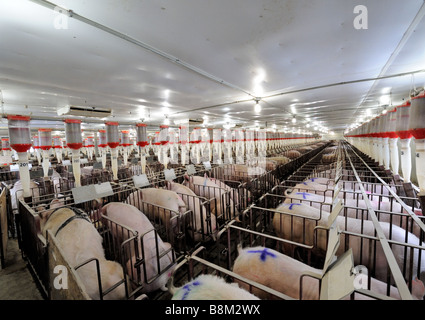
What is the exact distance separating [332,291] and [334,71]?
10.9 ft

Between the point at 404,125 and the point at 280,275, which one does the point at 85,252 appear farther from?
the point at 404,125

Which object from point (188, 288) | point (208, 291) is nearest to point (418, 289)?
point (208, 291)

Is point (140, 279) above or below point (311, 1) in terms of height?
below

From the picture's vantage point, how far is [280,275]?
5.74 ft

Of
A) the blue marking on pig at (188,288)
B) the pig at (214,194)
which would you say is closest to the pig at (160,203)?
the pig at (214,194)

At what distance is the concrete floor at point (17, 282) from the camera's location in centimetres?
236

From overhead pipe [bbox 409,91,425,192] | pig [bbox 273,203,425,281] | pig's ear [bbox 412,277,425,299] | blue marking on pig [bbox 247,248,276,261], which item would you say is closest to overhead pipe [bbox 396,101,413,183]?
overhead pipe [bbox 409,91,425,192]

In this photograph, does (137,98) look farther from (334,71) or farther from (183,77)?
(334,71)

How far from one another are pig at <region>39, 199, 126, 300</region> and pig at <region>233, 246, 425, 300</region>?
4.69ft

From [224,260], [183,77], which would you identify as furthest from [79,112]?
[224,260]

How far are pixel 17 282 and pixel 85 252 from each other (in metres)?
1.38

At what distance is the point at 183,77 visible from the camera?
2973mm

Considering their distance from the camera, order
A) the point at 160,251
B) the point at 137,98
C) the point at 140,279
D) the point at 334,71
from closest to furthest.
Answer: the point at 140,279, the point at 160,251, the point at 334,71, the point at 137,98

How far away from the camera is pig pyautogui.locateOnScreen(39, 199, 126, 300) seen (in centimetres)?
194
